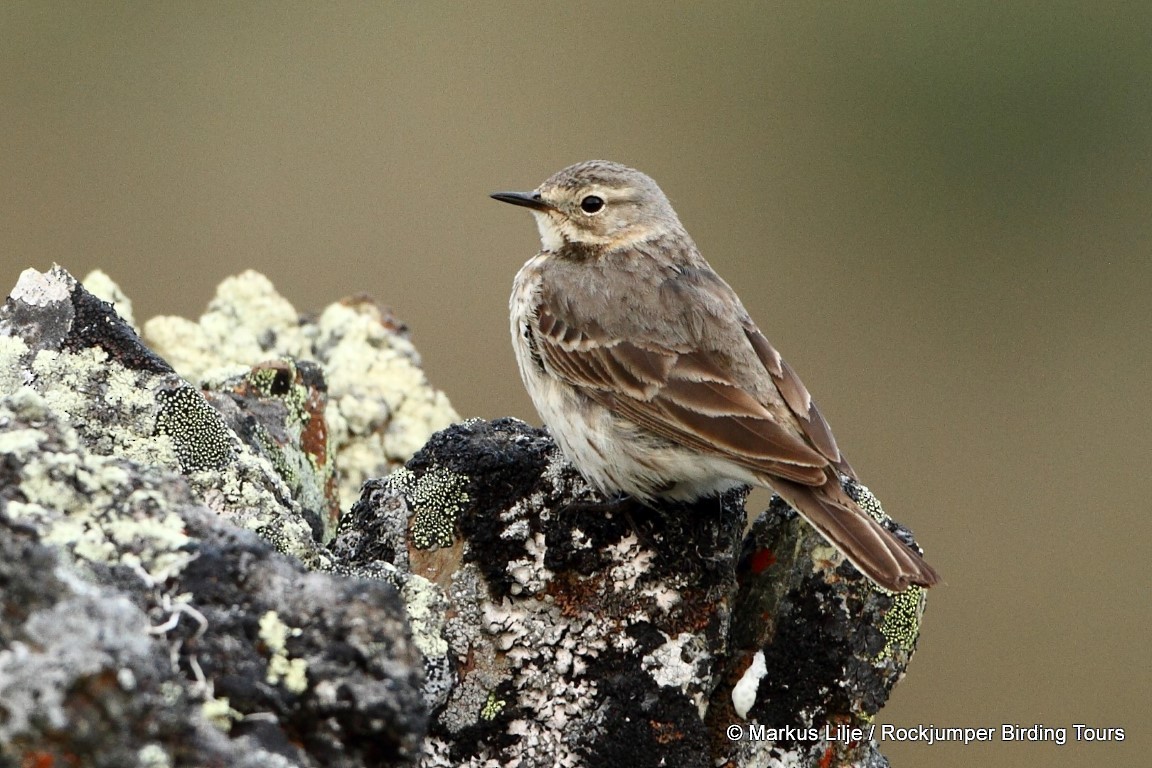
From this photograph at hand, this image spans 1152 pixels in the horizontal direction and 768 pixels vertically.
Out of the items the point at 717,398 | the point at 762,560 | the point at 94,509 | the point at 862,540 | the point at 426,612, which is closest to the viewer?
the point at 94,509

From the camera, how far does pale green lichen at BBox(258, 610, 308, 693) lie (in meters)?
2.81

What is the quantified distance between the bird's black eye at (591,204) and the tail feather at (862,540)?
8.37ft

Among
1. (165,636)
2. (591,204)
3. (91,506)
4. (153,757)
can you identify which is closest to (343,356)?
(591,204)

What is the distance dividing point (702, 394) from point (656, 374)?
0.24m

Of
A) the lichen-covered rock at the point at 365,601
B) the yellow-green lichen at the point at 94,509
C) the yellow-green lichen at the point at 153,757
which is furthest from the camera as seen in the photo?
the yellow-green lichen at the point at 94,509

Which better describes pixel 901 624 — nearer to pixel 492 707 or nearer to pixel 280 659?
pixel 492 707

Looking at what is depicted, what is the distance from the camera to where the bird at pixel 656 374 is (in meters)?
4.82

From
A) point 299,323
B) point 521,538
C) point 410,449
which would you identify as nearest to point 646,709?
point 521,538

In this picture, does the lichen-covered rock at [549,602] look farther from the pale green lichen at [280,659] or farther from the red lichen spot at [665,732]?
the pale green lichen at [280,659]

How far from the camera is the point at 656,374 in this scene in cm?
556

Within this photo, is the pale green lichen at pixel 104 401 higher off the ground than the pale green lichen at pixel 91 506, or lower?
higher

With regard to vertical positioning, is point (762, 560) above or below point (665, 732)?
above

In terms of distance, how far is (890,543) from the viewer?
4.32 m

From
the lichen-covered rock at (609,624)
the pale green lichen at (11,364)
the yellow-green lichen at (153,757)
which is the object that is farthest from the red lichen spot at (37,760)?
the pale green lichen at (11,364)
